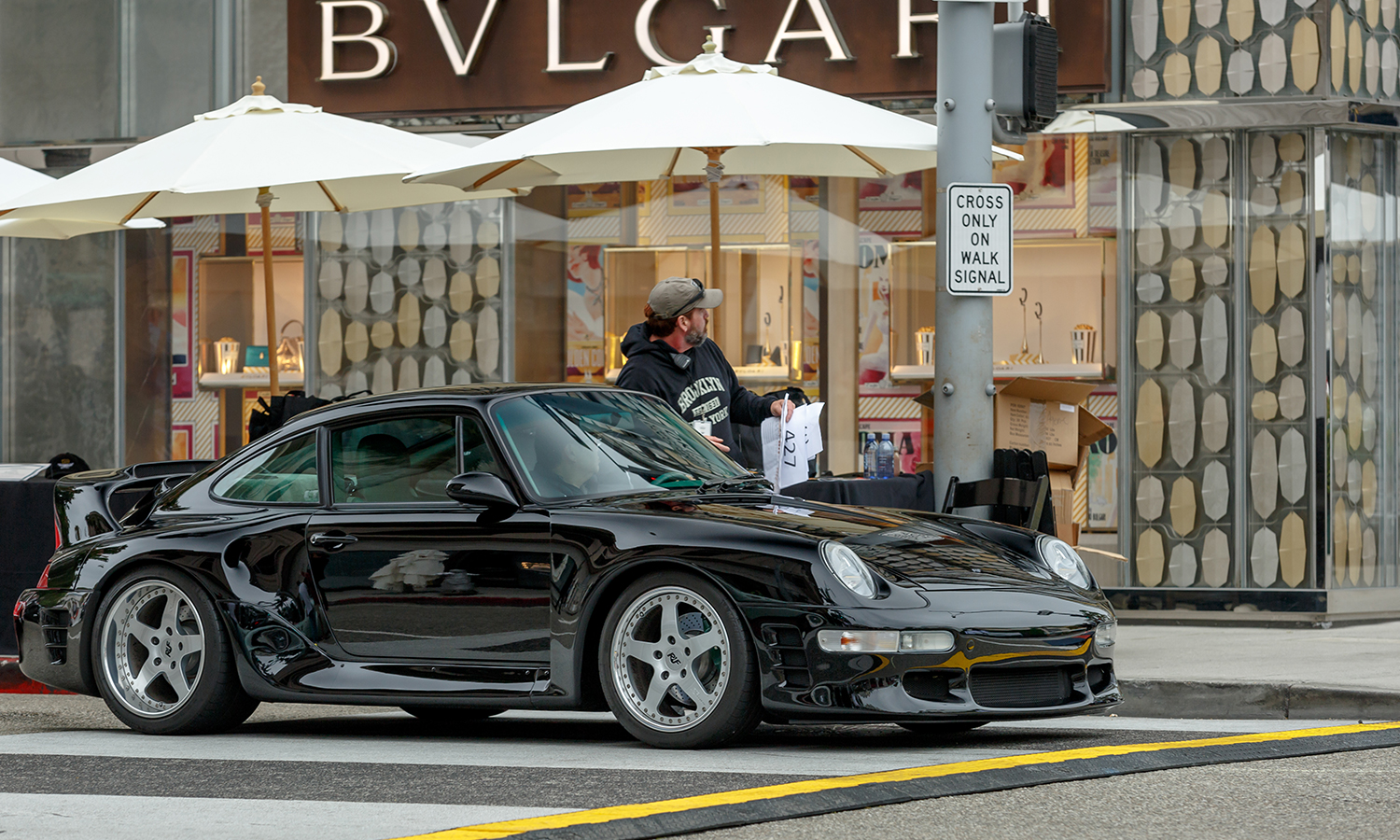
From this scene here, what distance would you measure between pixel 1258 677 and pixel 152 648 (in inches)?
188

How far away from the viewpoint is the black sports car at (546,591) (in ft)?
20.1

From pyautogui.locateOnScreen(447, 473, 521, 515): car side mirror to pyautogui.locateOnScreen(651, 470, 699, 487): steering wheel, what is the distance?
1.85ft

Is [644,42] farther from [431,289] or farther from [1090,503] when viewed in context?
[1090,503]

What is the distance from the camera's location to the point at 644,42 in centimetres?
1322

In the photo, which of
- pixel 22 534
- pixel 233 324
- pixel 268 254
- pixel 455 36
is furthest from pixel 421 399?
pixel 233 324

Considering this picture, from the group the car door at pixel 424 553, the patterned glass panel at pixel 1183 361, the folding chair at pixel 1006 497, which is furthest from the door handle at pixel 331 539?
the patterned glass panel at pixel 1183 361

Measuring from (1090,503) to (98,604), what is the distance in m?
7.09

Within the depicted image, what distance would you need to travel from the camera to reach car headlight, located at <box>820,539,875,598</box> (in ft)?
20.1

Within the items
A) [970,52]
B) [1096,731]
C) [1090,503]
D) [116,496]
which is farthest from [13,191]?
[1096,731]

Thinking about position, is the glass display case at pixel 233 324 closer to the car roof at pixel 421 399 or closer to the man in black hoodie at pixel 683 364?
the man in black hoodie at pixel 683 364

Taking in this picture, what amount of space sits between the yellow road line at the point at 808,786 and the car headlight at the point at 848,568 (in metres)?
0.60

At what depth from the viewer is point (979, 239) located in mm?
8828

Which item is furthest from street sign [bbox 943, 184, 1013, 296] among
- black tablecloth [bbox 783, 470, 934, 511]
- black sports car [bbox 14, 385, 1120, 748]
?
black sports car [bbox 14, 385, 1120, 748]

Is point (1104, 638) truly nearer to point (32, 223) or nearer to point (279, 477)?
point (279, 477)
